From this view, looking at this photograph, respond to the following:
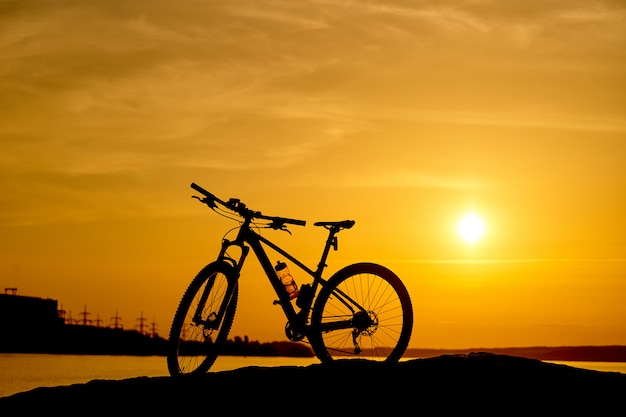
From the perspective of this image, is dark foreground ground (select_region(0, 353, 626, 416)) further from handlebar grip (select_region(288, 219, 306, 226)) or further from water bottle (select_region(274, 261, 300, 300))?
handlebar grip (select_region(288, 219, 306, 226))

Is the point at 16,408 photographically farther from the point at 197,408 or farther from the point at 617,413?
the point at 617,413

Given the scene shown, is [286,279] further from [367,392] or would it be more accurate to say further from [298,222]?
[367,392]

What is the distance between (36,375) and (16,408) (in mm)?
150067

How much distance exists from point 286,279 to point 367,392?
2.66 m

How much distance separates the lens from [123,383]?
338 inches

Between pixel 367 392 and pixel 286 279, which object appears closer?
pixel 367 392

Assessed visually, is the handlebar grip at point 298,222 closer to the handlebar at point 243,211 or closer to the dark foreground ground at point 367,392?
the handlebar at point 243,211

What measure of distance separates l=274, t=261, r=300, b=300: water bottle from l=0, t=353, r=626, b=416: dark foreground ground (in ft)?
4.94

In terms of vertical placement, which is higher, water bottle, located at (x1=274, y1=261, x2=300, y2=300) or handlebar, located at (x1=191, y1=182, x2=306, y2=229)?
handlebar, located at (x1=191, y1=182, x2=306, y2=229)

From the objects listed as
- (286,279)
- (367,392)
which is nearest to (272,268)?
(286,279)

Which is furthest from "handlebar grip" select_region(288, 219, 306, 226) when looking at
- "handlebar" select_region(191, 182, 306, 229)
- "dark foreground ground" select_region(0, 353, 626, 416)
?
"dark foreground ground" select_region(0, 353, 626, 416)

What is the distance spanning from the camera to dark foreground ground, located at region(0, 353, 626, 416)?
293 inches

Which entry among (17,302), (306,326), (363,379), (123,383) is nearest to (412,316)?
(306,326)

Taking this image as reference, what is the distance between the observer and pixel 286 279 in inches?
395
